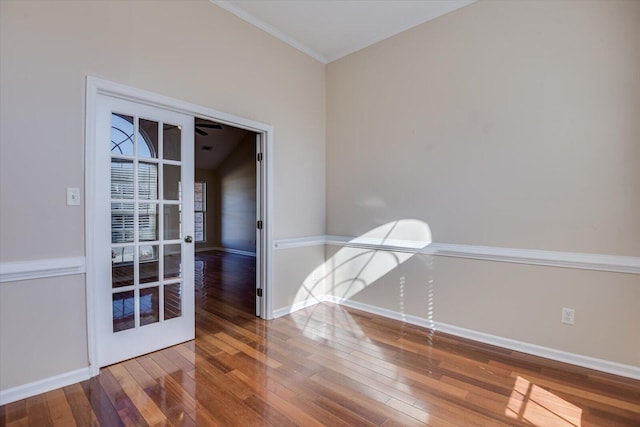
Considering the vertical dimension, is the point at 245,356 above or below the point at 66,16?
below

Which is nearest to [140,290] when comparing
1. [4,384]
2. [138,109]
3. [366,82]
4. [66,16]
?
[4,384]

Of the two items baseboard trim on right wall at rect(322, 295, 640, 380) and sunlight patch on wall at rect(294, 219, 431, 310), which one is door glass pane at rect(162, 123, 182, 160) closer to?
sunlight patch on wall at rect(294, 219, 431, 310)

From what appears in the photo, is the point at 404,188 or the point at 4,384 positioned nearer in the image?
the point at 4,384

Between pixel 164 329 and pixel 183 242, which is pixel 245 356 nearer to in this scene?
pixel 164 329

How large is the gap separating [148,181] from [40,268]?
0.95 metres

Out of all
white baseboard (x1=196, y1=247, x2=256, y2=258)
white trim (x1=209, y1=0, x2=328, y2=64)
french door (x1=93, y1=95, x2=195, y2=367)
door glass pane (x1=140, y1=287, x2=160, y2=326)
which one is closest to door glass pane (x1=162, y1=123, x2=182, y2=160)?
french door (x1=93, y1=95, x2=195, y2=367)

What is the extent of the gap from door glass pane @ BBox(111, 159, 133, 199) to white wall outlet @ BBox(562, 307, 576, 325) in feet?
12.1

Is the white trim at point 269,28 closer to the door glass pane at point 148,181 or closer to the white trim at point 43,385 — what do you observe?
the door glass pane at point 148,181

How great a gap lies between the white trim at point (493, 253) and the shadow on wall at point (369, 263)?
0.01m

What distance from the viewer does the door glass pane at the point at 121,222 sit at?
2.49 metres

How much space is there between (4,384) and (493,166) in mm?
4002

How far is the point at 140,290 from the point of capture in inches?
104

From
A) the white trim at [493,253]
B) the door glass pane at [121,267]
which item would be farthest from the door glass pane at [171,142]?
the white trim at [493,253]

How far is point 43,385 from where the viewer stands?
2.12 meters
